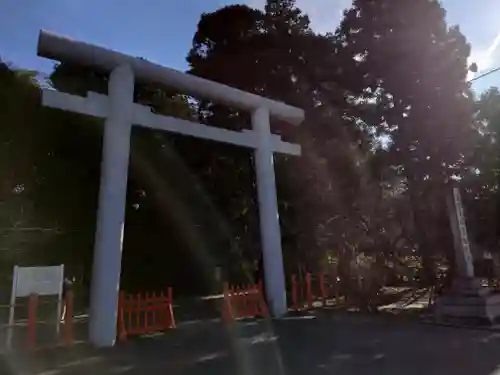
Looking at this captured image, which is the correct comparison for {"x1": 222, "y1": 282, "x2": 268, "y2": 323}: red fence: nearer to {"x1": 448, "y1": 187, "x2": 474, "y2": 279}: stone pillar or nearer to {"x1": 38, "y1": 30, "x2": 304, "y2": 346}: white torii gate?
{"x1": 38, "y1": 30, "x2": 304, "y2": 346}: white torii gate

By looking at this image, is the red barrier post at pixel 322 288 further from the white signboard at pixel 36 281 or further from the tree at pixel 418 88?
the white signboard at pixel 36 281

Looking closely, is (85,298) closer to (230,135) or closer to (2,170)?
(2,170)

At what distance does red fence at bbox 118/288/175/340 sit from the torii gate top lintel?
4013 mm

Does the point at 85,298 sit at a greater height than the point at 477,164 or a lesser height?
lesser

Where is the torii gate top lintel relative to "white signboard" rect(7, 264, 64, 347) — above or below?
above

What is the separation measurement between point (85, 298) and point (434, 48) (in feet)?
38.1

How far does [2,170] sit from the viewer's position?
12.1m

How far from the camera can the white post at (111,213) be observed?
7.26 meters

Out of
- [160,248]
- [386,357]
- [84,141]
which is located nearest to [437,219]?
[386,357]

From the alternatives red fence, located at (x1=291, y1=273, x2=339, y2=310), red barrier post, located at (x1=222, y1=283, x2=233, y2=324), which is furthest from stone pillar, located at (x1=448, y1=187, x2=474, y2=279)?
red barrier post, located at (x1=222, y1=283, x2=233, y2=324)

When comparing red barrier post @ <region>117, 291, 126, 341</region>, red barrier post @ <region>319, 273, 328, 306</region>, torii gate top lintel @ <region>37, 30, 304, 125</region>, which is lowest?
red barrier post @ <region>117, 291, 126, 341</region>

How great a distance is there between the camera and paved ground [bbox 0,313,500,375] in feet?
18.3

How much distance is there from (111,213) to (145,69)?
9.12 ft

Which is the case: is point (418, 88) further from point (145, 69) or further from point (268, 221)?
point (145, 69)
